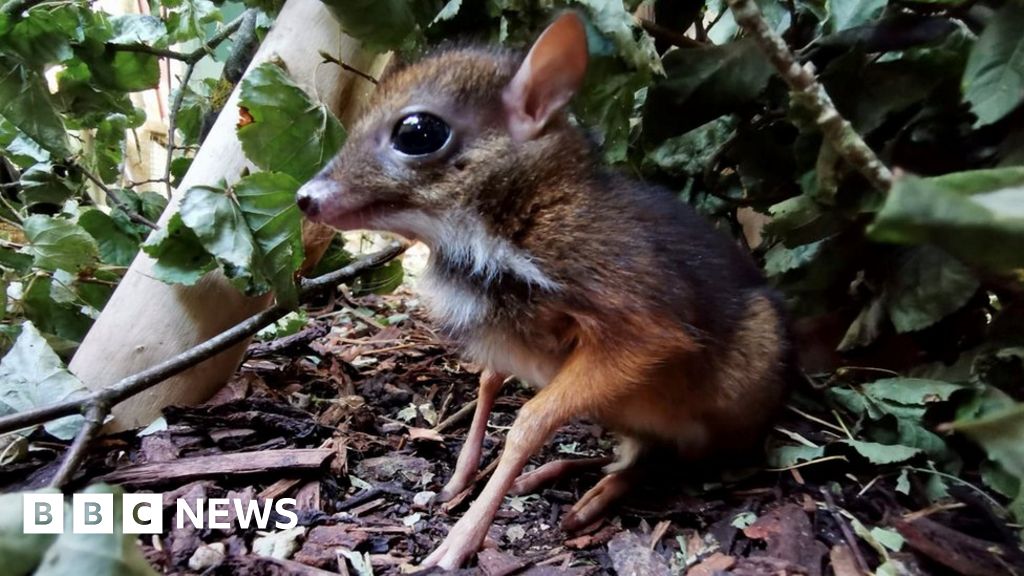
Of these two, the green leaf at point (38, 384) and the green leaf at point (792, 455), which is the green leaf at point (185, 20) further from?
the green leaf at point (792, 455)

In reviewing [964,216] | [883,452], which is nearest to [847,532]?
[883,452]

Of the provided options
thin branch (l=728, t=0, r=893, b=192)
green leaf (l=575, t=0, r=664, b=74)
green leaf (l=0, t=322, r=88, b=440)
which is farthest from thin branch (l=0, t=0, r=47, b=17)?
thin branch (l=728, t=0, r=893, b=192)

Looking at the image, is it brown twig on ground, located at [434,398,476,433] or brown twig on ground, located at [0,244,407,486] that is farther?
Answer: brown twig on ground, located at [434,398,476,433]

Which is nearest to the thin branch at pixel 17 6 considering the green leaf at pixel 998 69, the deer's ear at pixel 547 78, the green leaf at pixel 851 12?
the deer's ear at pixel 547 78

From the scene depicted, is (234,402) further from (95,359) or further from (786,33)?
(786,33)

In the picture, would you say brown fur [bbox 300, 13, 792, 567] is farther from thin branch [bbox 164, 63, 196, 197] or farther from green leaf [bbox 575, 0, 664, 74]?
thin branch [bbox 164, 63, 196, 197]

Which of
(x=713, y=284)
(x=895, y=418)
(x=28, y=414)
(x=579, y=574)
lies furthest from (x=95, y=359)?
(x=895, y=418)
